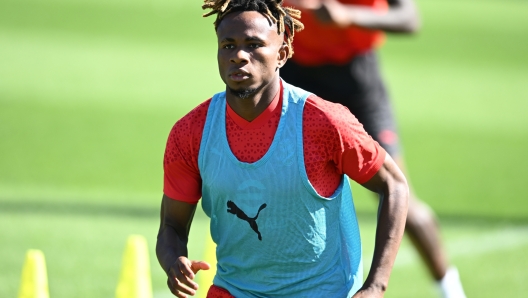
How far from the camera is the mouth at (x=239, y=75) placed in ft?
13.1

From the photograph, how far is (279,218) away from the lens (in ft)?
13.4

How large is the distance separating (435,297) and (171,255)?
3.42m

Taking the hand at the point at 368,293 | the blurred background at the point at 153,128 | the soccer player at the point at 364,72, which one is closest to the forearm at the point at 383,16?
the soccer player at the point at 364,72

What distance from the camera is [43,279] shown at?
18.5ft

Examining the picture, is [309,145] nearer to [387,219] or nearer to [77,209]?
[387,219]

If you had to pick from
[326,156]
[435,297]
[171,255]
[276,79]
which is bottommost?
[435,297]

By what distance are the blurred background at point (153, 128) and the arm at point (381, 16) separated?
1.92 meters

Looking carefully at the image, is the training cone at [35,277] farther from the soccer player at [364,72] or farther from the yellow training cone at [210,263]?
the soccer player at [364,72]

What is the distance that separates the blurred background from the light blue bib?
282 cm

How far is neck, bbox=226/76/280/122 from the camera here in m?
4.10

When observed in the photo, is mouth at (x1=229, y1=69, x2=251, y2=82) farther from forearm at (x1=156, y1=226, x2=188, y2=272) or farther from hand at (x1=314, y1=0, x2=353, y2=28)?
hand at (x1=314, y1=0, x2=353, y2=28)

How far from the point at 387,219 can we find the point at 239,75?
0.86m

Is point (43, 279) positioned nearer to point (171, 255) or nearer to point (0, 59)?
point (171, 255)

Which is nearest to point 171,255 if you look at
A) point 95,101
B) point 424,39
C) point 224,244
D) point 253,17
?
point 224,244
